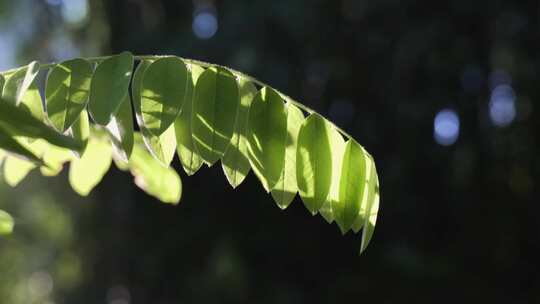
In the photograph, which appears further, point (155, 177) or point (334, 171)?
point (155, 177)

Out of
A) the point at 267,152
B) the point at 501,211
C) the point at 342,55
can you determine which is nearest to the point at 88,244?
the point at 342,55

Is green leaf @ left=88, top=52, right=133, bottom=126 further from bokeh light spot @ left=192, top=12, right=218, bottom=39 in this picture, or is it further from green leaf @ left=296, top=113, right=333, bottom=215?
bokeh light spot @ left=192, top=12, right=218, bottom=39

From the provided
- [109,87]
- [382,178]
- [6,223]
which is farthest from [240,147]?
[382,178]

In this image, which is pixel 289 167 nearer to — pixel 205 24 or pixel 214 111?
pixel 214 111

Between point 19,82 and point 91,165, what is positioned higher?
point 19,82

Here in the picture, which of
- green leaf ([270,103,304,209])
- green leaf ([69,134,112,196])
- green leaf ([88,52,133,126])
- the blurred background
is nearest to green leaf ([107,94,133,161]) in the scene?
green leaf ([88,52,133,126])

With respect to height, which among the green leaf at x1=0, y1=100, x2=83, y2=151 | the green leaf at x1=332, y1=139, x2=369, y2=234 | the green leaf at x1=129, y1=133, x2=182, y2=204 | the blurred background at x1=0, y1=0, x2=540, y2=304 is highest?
the green leaf at x1=0, y1=100, x2=83, y2=151

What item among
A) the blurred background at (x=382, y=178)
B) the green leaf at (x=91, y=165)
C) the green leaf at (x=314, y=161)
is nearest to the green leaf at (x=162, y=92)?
the green leaf at (x=314, y=161)
